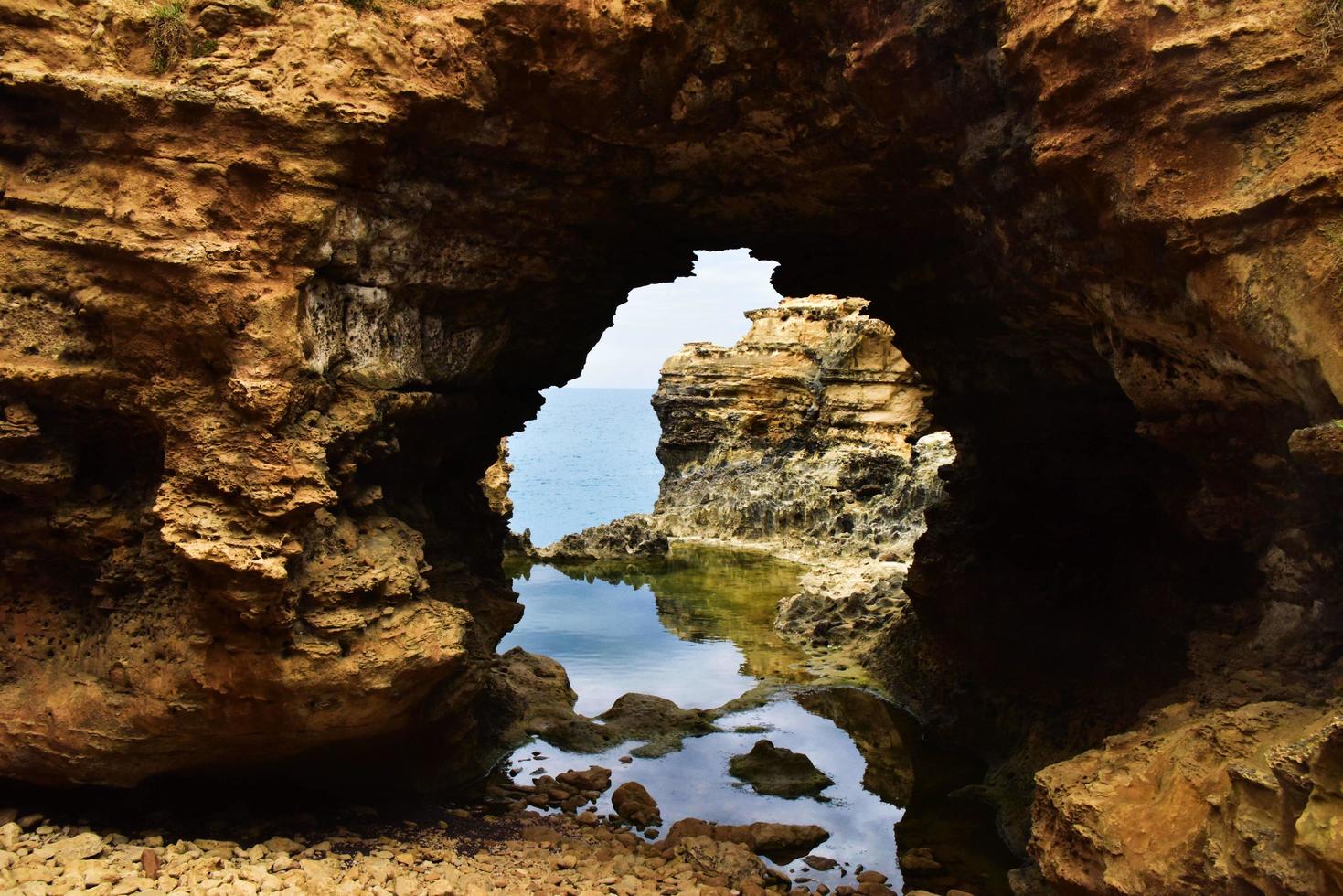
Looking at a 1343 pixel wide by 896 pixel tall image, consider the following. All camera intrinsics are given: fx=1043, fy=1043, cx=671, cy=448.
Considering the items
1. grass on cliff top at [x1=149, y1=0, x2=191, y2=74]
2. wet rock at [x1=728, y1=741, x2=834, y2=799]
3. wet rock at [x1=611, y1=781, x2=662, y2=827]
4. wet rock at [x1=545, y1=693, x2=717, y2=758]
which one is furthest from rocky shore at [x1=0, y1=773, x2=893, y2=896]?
grass on cliff top at [x1=149, y1=0, x2=191, y2=74]

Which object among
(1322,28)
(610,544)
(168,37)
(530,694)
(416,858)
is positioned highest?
(168,37)

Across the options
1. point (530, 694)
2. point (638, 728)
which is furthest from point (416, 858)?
point (530, 694)

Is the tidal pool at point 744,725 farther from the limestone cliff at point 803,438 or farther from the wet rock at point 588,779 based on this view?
the limestone cliff at point 803,438

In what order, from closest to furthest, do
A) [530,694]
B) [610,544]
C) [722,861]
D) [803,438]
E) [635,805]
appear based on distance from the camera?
[722,861], [635,805], [530,694], [610,544], [803,438]

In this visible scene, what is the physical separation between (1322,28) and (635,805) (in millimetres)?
8057

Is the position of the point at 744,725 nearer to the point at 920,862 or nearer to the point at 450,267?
the point at 920,862

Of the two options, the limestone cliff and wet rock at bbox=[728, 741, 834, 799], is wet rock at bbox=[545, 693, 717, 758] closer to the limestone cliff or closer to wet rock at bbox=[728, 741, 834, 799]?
wet rock at bbox=[728, 741, 834, 799]

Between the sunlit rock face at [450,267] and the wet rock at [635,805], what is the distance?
2.04 metres

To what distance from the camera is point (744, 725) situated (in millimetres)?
12648

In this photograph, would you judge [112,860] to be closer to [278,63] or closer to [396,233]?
[396,233]

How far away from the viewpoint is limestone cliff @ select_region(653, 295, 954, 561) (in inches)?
990

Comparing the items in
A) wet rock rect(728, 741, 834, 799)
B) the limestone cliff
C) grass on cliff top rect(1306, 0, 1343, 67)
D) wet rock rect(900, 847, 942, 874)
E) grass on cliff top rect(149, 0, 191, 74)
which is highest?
grass on cliff top rect(149, 0, 191, 74)

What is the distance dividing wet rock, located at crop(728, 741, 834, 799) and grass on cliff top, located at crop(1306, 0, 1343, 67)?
779cm

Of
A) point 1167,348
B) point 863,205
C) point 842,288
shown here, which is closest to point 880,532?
point 842,288
